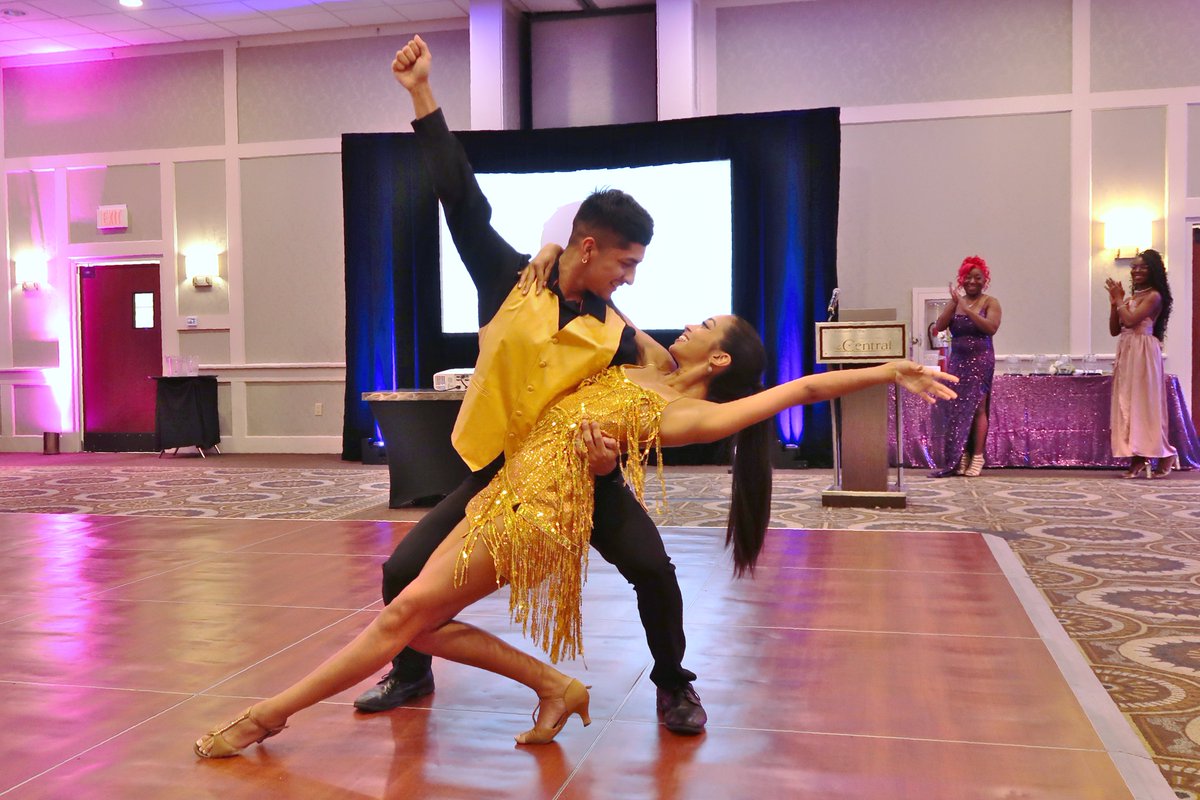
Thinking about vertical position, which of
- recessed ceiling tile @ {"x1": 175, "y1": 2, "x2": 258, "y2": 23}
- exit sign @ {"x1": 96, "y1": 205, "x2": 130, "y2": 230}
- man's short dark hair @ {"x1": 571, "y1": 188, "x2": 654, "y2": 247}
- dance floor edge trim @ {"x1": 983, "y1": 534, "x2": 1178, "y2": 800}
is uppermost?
recessed ceiling tile @ {"x1": 175, "y1": 2, "x2": 258, "y2": 23}

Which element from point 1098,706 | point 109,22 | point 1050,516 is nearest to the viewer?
point 1098,706

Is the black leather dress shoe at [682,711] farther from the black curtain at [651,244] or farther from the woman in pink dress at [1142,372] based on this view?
the black curtain at [651,244]

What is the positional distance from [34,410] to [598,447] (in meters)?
10.1

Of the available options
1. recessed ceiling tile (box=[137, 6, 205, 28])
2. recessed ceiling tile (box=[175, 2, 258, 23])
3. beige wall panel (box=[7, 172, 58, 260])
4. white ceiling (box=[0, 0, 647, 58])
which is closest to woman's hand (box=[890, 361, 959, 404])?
white ceiling (box=[0, 0, 647, 58])

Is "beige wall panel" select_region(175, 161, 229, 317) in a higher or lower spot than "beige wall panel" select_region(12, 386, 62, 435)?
higher

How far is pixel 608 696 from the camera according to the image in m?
2.38

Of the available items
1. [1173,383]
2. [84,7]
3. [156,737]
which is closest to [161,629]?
[156,737]

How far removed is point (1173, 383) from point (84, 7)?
9.21m

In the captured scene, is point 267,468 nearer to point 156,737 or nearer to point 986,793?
point 156,737

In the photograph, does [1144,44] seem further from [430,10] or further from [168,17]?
[168,17]

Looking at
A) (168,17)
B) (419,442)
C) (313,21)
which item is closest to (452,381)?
(419,442)

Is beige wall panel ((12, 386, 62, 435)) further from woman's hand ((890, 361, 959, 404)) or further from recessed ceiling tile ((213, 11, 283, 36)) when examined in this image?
woman's hand ((890, 361, 959, 404))

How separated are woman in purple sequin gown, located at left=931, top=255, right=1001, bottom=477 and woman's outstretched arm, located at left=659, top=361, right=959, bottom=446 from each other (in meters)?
5.51

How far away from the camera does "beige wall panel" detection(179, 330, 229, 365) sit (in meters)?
9.78
